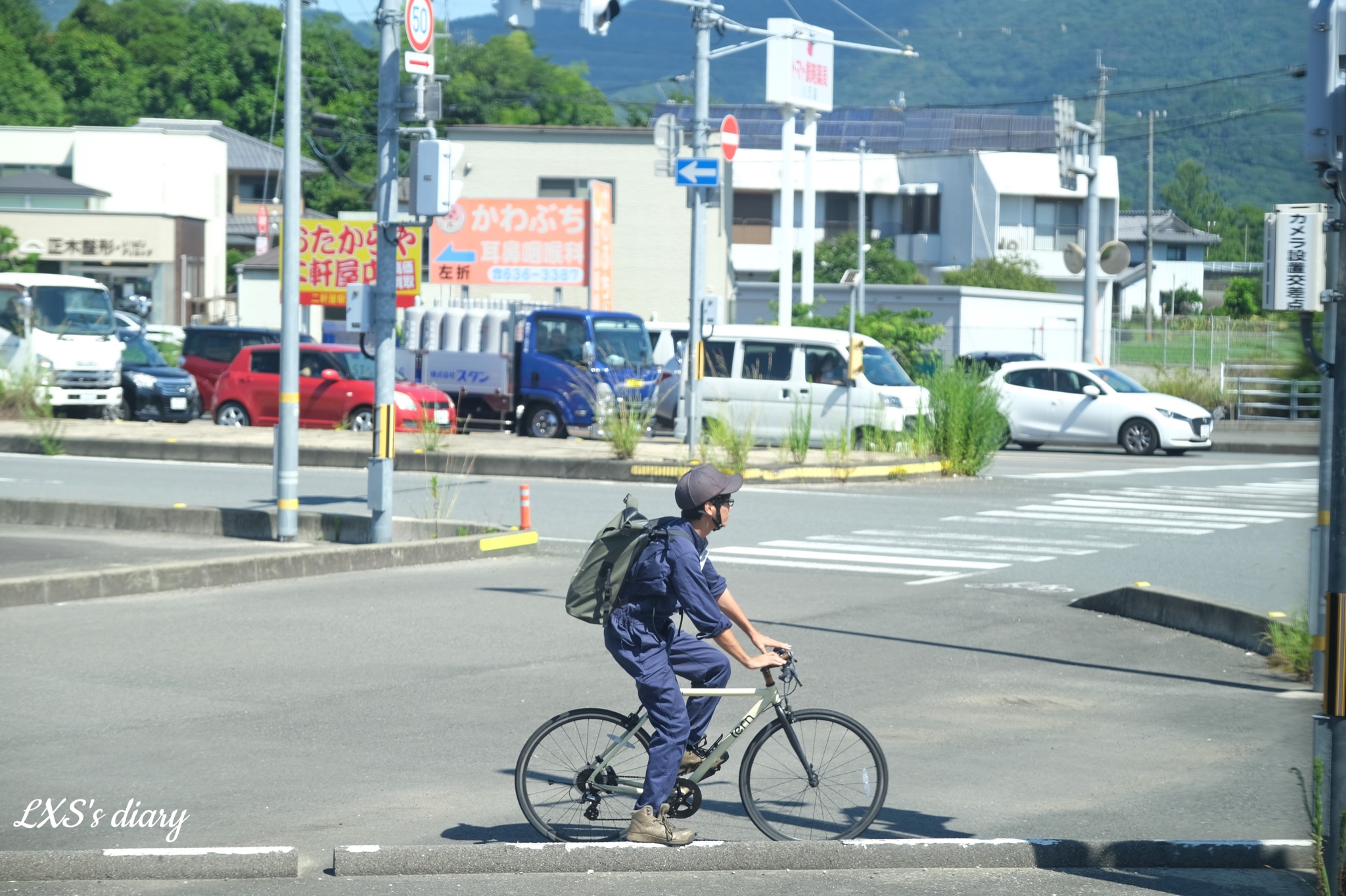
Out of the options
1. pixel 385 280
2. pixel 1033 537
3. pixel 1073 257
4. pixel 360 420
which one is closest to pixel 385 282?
pixel 385 280

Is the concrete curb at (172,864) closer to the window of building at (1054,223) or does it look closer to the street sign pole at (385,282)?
the street sign pole at (385,282)

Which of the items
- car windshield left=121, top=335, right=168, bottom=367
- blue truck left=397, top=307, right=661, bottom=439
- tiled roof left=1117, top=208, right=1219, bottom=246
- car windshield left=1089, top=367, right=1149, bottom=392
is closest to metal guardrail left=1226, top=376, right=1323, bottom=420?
tiled roof left=1117, top=208, right=1219, bottom=246

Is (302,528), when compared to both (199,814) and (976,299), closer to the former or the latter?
(199,814)

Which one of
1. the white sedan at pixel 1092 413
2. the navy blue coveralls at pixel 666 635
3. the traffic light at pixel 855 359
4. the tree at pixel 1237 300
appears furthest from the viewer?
the white sedan at pixel 1092 413

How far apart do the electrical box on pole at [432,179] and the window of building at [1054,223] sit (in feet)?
193

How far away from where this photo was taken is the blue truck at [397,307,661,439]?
25547 millimetres

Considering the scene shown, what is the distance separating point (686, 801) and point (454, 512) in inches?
455

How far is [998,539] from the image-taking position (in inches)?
634

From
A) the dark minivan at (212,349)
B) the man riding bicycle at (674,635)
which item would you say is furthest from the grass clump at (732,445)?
the man riding bicycle at (674,635)

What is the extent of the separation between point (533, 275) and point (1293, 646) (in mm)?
28725

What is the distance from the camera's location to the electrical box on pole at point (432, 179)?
13.7m

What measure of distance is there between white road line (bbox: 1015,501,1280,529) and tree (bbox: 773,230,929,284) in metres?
45.7

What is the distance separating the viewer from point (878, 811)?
6.23 m

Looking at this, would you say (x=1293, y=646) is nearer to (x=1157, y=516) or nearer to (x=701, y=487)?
(x=701, y=487)
